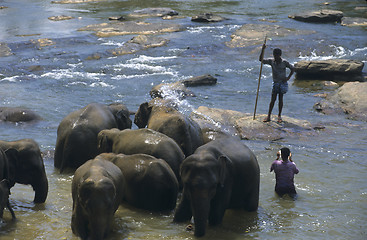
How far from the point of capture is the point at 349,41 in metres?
24.2

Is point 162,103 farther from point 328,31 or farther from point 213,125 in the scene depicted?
point 328,31

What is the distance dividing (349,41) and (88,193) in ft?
64.3

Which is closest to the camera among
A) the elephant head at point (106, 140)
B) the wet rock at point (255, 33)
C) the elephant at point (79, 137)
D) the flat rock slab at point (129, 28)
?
the elephant head at point (106, 140)

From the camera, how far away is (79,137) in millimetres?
10242

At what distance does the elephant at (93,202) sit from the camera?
21.3ft

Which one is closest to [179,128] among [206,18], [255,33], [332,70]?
[332,70]

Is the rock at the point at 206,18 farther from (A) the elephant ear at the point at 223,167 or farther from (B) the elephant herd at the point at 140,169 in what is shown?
(A) the elephant ear at the point at 223,167

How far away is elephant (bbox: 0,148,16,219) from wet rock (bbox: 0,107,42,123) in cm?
642

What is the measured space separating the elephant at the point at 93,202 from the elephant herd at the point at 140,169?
1cm

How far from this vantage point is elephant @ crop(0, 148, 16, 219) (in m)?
7.12

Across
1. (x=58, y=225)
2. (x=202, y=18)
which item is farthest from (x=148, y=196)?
(x=202, y=18)

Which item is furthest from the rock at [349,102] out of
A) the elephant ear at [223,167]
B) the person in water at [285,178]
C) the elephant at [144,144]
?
the elephant ear at [223,167]

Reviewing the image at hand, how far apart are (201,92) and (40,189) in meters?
9.85

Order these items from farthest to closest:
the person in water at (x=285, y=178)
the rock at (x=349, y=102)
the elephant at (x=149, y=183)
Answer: the rock at (x=349, y=102) → the person in water at (x=285, y=178) → the elephant at (x=149, y=183)
